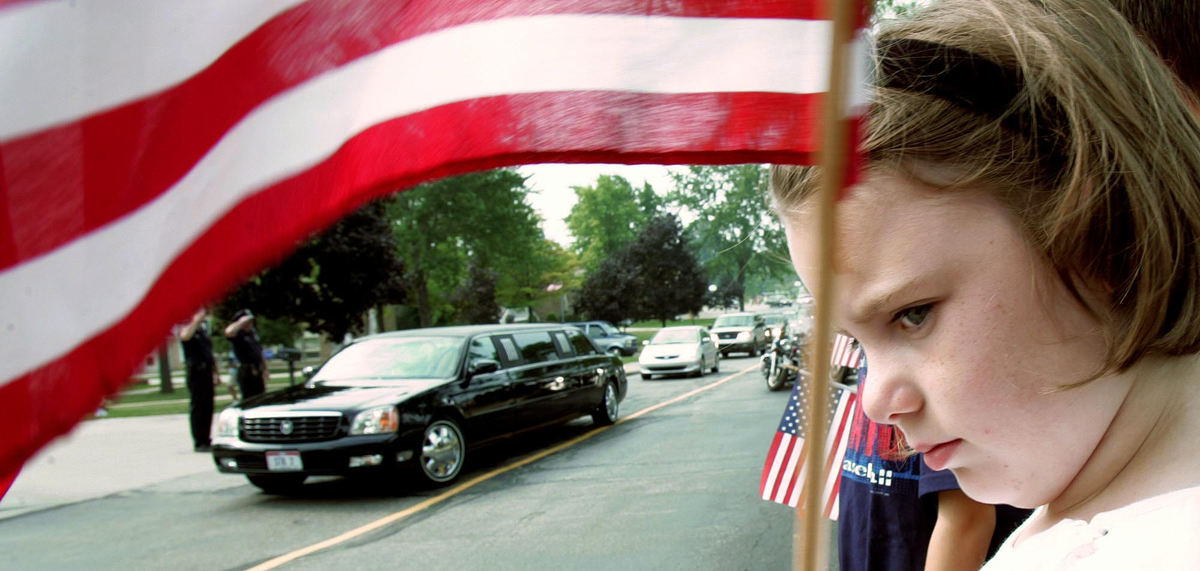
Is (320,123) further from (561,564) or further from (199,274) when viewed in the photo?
(561,564)

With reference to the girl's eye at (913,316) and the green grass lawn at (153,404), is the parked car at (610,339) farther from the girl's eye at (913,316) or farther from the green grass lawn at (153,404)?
the girl's eye at (913,316)

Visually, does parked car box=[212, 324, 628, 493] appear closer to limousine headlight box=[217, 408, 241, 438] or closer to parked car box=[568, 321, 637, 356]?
limousine headlight box=[217, 408, 241, 438]

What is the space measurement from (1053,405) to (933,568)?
0.89 metres

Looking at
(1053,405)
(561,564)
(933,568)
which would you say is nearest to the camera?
(1053,405)

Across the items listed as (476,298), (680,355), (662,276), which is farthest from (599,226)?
(680,355)

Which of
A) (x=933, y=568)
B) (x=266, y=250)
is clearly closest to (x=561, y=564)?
(x=933, y=568)

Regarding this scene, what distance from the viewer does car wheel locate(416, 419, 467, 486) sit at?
7559 millimetres

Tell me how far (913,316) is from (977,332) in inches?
3.0

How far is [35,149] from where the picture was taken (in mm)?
897

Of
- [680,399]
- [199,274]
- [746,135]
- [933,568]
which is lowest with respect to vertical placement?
[680,399]

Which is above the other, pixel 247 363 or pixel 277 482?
pixel 247 363

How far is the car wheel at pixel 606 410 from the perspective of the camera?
37.2ft

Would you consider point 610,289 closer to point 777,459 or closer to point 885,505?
point 777,459

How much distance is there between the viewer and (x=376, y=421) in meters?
7.28
